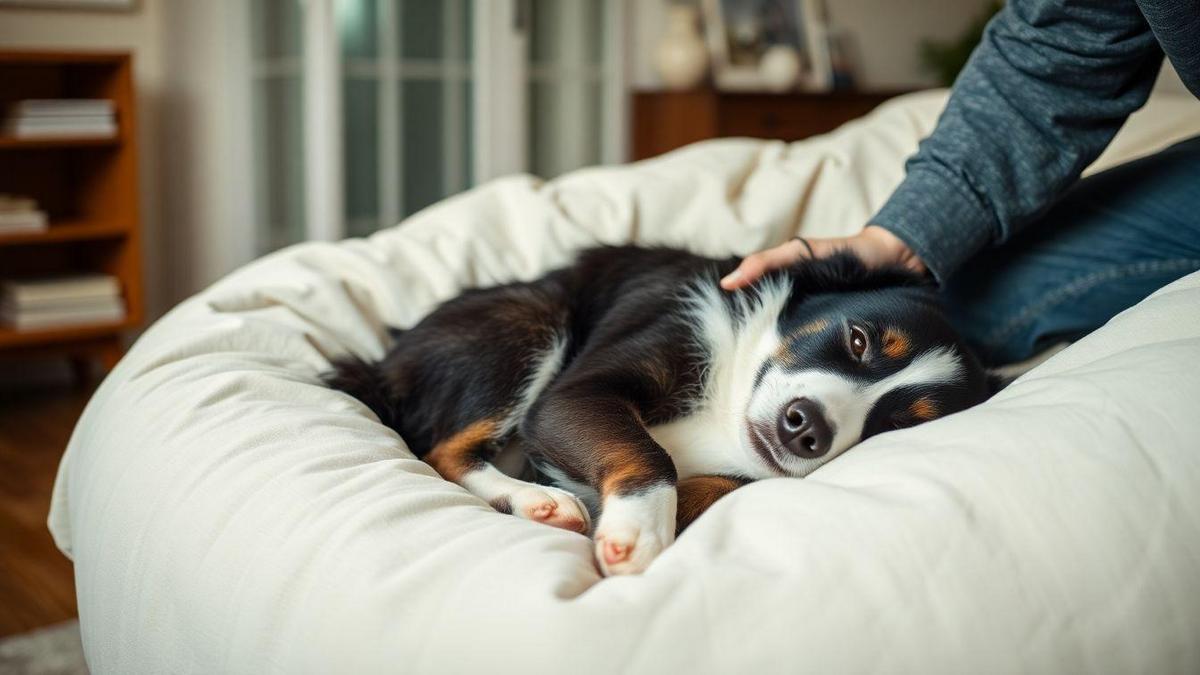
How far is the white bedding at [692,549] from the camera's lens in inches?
35.6

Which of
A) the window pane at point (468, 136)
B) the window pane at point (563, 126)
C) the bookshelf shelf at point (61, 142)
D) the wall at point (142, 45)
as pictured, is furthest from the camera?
the window pane at point (563, 126)

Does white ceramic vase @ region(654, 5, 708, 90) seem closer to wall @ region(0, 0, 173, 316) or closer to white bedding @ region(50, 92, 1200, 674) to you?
wall @ region(0, 0, 173, 316)

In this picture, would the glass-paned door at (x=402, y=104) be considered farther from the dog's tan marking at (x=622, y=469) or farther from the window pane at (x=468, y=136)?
the dog's tan marking at (x=622, y=469)

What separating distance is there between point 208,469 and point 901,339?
944 millimetres

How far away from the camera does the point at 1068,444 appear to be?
1028 millimetres

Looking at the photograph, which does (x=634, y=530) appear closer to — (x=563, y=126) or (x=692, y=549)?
(x=692, y=549)

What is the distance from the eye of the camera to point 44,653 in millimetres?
2146

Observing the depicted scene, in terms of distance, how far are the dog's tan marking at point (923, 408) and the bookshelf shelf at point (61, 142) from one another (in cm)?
355

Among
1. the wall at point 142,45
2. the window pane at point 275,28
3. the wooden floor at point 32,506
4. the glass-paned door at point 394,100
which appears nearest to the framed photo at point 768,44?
the glass-paned door at point 394,100

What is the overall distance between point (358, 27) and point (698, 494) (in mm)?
3703

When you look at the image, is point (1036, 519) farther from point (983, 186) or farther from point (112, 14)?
point (112, 14)

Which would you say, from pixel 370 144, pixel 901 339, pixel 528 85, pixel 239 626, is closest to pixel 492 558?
pixel 239 626

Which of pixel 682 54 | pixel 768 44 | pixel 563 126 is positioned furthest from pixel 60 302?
pixel 768 44

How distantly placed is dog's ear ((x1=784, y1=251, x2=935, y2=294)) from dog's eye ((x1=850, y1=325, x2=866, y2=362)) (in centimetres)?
16
